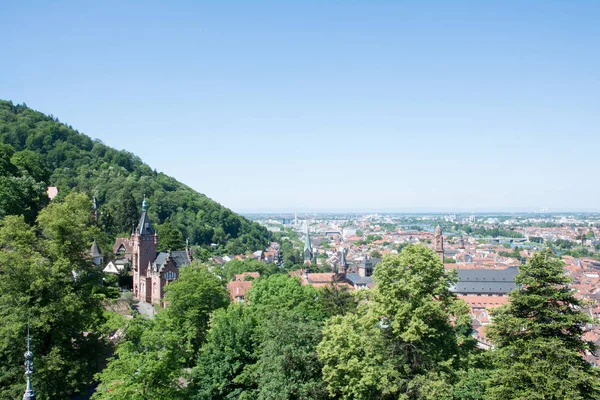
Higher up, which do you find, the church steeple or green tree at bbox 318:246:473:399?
the church steeple

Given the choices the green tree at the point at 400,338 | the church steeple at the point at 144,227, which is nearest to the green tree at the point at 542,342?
the green tree at the point at 400,338

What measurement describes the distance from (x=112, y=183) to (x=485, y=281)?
232 ft

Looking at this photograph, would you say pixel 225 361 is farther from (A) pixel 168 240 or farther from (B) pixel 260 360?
(A) pixel 168 240

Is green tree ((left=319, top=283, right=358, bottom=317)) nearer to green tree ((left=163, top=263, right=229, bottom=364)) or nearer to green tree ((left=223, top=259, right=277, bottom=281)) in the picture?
green tree ((left=163, top=263, right=229, bottom=364))

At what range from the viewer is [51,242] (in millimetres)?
23250

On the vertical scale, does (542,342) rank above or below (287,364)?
above

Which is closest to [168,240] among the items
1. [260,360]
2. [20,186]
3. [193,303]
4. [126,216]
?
[126,216]

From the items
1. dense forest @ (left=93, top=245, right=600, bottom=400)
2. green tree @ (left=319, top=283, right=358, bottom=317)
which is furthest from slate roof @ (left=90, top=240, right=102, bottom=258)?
dense forest @ (left=93, top=245, right=600, bottom=400)

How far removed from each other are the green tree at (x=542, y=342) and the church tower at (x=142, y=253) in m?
36.5

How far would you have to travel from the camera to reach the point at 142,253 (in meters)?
47.0

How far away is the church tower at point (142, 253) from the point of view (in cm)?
4666

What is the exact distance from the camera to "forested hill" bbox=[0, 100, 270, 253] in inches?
2672

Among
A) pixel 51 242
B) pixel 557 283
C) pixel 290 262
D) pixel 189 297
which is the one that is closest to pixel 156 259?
pixel 189 297

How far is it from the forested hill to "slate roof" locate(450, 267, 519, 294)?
50007mm
